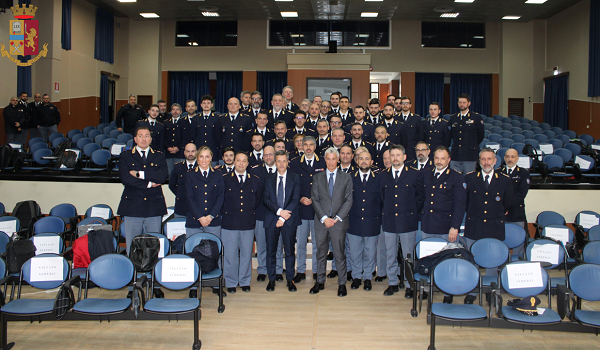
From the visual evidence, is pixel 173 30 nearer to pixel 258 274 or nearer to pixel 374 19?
pixel 374 19

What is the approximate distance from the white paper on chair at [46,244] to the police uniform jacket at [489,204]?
14.9 ft

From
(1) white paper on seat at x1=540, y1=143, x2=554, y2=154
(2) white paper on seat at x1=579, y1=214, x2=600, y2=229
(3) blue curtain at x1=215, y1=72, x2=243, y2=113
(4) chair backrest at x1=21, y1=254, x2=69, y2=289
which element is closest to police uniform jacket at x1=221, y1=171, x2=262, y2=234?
(4) chair backrest at x1=21, y1=254, x2=69, y2=289

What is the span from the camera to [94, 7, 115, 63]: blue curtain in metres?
13.6

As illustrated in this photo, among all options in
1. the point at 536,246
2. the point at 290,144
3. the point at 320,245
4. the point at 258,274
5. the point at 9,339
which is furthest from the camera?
the point at 290,144

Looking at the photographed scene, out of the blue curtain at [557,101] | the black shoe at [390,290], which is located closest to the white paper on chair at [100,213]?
the black shoe at [390,290]

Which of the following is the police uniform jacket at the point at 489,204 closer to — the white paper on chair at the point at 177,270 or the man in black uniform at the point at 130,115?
the white paper on chair at the point at 177,270

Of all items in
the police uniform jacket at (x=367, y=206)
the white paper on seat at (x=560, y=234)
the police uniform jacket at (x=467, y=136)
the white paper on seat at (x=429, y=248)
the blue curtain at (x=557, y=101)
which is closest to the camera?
the white paper on seat at (x=429, y=248)

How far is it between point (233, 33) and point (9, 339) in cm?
1338

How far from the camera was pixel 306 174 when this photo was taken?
5.14 meters

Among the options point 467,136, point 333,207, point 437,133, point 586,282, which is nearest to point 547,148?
point 467,136

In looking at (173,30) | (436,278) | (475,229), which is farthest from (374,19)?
(436,278)

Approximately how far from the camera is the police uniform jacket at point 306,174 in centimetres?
502

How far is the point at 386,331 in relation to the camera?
12.6 ft

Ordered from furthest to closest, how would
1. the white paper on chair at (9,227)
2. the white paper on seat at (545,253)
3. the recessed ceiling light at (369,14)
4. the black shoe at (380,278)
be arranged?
the recessed ceiling light at (369,14) < the white paper on chair at (9,227) < the black shoe at (380,278) < the white paper on seat at (545,253)
